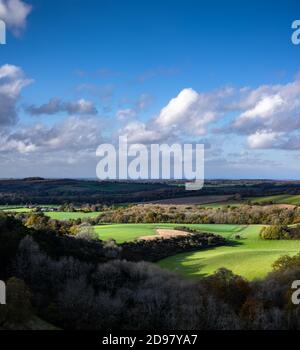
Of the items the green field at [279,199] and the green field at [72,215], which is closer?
the green field at [72,215]

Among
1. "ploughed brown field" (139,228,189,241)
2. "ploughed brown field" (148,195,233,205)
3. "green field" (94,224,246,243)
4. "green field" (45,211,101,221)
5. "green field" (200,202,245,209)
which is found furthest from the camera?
"ploughed brown field" (148,195,233,205)

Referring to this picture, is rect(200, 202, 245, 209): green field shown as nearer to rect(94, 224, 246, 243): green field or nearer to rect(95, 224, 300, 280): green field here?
rect(94, 224, 246, 243): green field

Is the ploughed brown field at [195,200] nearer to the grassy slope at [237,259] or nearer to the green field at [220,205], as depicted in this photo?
the green field at [220,205]

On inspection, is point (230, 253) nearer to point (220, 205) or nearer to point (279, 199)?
point (220, 205)

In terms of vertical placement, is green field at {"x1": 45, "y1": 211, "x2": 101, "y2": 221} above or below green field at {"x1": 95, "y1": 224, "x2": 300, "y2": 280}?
above

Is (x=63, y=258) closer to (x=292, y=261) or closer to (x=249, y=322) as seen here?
(x=249, y=322)

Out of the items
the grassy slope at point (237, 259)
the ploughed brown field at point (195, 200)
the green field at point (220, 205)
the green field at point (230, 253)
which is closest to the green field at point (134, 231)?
the green field at point (230, 253)

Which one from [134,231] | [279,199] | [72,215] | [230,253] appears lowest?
[230,253]

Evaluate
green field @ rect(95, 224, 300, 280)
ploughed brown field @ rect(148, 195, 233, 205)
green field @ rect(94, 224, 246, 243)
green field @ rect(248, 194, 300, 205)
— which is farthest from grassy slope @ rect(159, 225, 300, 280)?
ploughed brown field @ rect(148, 195, 233, 205)

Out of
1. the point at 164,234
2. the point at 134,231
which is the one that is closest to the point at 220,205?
the point at 134,231
